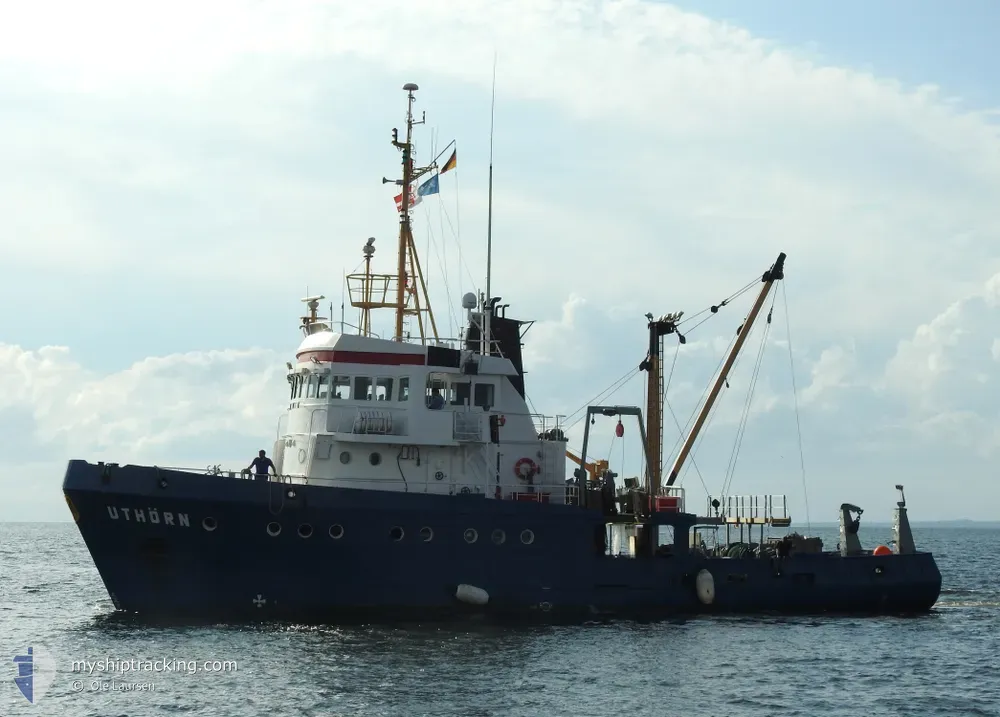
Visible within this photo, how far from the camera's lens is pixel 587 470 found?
33438 mm

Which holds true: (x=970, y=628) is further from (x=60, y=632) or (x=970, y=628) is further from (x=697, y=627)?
(x=60, y=632)

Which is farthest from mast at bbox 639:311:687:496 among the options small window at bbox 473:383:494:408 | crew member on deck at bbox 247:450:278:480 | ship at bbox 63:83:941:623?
crew member on deck at bbox 247:450:278:480

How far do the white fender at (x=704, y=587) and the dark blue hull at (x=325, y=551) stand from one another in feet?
6.16

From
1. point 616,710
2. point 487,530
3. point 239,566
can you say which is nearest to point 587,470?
point 487,530

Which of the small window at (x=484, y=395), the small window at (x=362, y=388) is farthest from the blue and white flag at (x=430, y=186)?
the small window at (x=362, y=388)

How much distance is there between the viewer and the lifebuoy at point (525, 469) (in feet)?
99.2

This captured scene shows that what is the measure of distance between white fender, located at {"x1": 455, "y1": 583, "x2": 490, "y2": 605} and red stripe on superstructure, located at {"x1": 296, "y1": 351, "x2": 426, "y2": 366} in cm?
561

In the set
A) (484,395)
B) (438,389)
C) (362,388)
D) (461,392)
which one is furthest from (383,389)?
(484,395)

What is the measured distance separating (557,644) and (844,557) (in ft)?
35.3

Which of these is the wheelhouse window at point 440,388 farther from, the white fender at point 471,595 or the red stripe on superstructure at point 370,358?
the white fender at point 471,595

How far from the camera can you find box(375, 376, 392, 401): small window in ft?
96.2

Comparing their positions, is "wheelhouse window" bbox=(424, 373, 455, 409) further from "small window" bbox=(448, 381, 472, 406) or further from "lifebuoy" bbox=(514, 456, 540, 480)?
"lifebuoy" bbox=(514, 456, 540, 480)

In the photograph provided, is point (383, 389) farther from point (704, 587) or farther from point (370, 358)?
point (704, 587)

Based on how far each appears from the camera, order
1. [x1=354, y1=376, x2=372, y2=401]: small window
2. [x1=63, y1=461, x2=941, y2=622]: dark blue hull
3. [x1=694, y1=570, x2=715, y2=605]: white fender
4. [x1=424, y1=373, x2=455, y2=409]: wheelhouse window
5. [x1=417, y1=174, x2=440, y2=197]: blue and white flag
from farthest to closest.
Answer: [x1=417, y1=174, x2=440, y2=197]: blue and white flag < [x1=694, y1=570, x2=715, y2=605]: white fender < [x1=424, y1=373, x2=455, y2=409]: wheelhouse window < [x1=354, y1=376, x2=372, y2=401]: small window < [x1=63, y1=461, x2=941, y2=622]: dark blue hull
